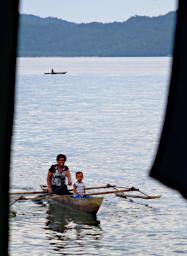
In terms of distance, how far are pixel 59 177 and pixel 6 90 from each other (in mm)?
29375

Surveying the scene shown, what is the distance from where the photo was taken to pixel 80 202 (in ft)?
116

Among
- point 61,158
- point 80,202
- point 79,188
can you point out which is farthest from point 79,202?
point 61,158

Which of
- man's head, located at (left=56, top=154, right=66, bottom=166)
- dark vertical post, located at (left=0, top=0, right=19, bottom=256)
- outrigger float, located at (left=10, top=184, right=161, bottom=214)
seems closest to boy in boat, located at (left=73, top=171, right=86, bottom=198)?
outrigger float, located at (left=10, top=184, right=161, bottom=214)

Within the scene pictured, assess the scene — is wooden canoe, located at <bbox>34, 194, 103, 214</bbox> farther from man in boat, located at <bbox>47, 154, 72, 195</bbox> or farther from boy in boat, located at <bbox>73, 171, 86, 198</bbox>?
boy in boat, located at <bbox>73, 171, 86, 198</bbox>

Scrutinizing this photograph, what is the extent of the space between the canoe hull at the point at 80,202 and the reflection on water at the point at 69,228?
0.37 metres

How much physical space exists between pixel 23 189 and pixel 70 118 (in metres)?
64.9

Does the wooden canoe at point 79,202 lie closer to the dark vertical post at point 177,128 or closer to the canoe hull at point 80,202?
the canoe hull at point 80,202

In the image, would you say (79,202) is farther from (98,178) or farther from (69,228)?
(98,178)

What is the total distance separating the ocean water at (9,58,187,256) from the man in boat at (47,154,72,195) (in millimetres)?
2263

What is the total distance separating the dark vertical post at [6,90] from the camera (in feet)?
6.81

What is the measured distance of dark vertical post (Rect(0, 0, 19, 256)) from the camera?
2.07 m

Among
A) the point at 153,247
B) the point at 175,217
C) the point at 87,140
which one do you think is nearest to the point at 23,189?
the point at 175,217

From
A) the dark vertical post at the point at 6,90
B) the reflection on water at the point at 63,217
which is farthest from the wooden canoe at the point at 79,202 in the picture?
the dark vertical post at the point at 6,90

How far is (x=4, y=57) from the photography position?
2.09m
